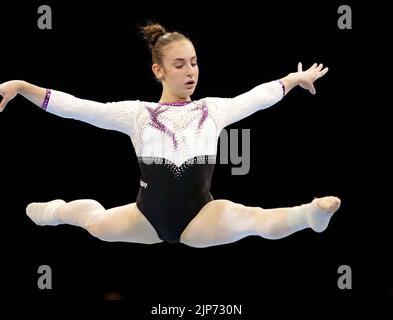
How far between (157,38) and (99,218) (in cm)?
91

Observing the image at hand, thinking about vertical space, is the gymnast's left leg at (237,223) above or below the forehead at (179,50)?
below

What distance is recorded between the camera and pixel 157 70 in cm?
347

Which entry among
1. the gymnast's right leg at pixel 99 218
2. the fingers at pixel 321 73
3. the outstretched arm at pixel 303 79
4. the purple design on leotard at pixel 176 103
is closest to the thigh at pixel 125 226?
the gymnast's right leg at pixel 99 218

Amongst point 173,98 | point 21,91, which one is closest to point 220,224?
point 173,98

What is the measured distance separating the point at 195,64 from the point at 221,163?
0.54 metres

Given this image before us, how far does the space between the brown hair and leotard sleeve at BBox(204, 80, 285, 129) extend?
12.4 inches

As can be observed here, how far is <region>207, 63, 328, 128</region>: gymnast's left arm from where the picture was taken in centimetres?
341

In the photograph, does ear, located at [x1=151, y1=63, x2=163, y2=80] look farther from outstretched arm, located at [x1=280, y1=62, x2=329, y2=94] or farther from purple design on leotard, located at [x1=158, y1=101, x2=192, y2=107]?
outstretched arm, located at [x1=280, y1=62, x2=329, y2=94]

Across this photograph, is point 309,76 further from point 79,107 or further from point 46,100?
point 46,100

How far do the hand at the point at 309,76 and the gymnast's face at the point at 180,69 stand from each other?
53 cm

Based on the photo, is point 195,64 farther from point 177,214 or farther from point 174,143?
point 177,214

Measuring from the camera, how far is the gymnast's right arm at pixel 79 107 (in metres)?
A: 3.34

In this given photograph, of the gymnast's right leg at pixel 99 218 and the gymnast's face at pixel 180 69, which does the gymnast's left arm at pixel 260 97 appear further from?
the gymnast's right leg at pixel 99 218

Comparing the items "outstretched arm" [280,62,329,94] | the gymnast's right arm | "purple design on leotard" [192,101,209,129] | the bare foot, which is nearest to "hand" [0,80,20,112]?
the gymnast's right arm
